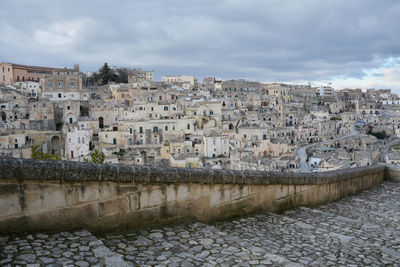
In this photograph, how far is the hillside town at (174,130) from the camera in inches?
1647

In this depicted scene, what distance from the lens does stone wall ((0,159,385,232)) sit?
14.9 ft

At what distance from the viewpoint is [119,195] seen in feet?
17.3

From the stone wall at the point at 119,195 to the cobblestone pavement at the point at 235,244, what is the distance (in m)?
0.20

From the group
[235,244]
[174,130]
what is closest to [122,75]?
[174,130]

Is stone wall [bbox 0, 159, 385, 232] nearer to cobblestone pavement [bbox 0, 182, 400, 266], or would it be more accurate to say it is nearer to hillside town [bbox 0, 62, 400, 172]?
cobblestone pavement [bbox 0, 182, 400, 266]

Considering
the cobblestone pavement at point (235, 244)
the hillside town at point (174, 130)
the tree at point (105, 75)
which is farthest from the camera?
the tree at point (105, 75)

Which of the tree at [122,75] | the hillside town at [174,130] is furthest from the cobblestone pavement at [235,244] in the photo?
the tree at [122,75]

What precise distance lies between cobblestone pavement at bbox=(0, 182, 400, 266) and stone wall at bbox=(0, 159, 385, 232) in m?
0.20

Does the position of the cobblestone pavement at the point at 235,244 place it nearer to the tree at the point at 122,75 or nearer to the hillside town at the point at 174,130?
the hillside town at the point at 174,130

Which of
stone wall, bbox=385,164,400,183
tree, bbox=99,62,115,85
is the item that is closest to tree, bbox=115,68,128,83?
tree, bbox=99,62,115,85

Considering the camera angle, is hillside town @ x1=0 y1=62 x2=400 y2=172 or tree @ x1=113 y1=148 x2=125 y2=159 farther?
tree @ x1=113 y1=148 x2=125 y2=159

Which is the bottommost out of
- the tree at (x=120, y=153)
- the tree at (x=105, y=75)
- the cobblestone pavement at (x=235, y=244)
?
the tree at (x=120, y=153)

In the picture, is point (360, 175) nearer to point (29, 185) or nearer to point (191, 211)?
point (191, 211)

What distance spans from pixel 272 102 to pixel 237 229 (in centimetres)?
7194
